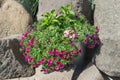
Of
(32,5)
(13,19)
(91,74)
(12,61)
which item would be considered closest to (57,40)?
(91,74)

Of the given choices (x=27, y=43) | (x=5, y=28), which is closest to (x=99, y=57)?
(x=27, y=43)

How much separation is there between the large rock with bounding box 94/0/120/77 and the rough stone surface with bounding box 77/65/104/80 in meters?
0.08

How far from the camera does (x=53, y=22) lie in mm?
3504

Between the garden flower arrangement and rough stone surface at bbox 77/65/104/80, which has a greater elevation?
the garden flower arrangement

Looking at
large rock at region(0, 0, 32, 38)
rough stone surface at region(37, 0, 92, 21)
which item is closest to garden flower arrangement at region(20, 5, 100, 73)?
rough stone surface at region(37, 0, 92, 21)

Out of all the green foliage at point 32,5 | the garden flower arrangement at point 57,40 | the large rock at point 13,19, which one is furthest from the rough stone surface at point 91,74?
the green foliage at point 32,5

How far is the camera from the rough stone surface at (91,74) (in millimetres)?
3381

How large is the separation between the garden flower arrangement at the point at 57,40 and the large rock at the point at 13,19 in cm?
64

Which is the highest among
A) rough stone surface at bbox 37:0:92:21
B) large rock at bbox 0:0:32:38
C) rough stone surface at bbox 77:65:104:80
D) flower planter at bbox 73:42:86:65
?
rough stone surface at bbox 37:0:92:21

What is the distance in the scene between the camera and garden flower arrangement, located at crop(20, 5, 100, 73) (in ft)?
10.6

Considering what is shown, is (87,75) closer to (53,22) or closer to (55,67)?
(55,67)

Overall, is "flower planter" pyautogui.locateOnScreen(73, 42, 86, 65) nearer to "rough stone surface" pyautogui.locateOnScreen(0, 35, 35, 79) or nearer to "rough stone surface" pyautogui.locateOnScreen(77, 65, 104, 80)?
"rough stone surface" pyautogui.locateOnScreen(77, 65, 104, 80)

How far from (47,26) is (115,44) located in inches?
34.4

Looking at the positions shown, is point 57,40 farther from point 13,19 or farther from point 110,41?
point 13,19
